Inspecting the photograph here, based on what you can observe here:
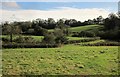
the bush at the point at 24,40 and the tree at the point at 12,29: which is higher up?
the tree at the point at 12,29

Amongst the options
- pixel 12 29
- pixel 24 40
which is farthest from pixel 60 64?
pixel 12 29

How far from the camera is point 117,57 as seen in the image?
16047mm

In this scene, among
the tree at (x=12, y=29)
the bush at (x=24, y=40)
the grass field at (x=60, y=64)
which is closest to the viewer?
the grass field at (x=60, y=64)

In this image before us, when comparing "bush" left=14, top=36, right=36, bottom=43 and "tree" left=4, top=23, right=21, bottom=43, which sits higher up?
"tree" left=4, top=23, right=21, bottom=43

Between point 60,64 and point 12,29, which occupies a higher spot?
point 12,29

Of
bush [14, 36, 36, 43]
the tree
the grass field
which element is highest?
the tree

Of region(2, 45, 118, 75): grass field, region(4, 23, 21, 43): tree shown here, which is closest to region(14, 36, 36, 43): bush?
region(4, 23, 21, 43): tree

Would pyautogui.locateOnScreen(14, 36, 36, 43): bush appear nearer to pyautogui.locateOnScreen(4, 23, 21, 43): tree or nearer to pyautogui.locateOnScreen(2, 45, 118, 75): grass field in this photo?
pyautogui.locateOnScreen(4, 23, 21, 43): tree

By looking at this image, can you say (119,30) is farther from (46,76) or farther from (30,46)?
(46,76)

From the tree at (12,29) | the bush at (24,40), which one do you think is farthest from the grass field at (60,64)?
the tree at (12,29)

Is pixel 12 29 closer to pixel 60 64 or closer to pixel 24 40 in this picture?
pixel 24 40

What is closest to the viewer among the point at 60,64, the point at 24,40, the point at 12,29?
the point at 60,64

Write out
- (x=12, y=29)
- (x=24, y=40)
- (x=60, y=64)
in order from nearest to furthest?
(x=60, y=64), (x=24, y=40), (x=12, y=29)

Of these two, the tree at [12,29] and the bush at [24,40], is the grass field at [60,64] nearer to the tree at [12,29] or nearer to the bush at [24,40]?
the bush at [24,40]
